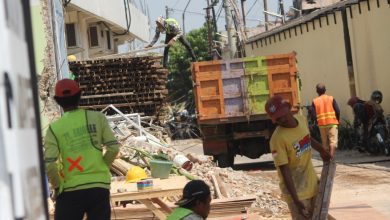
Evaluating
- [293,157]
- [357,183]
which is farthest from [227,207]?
[357,183]

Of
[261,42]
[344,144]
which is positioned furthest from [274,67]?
[261,42]

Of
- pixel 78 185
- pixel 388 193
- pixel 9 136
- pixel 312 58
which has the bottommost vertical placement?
pixel 388 193

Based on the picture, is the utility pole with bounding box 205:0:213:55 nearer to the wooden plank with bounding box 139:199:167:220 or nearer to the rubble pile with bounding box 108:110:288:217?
the rubble pile with bounding box 108:110:288:217

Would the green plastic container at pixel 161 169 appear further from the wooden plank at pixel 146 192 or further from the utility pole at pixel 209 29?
the utility pole at pixel 209 29

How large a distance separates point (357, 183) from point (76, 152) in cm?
864

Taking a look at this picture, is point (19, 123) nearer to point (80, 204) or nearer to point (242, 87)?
point (80, 204)

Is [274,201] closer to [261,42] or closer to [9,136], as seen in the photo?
[9,136]

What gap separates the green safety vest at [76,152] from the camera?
205 inches

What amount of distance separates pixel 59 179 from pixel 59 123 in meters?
0.38

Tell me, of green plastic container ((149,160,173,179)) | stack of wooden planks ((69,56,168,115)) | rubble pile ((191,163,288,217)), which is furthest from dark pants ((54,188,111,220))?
stack of wooden planks ((69,56,168,115))

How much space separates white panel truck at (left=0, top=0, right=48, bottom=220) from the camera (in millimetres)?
1649

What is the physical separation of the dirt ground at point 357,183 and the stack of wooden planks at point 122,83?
9.72ft

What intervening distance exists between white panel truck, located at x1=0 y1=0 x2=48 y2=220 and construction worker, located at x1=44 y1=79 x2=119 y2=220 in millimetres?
3241

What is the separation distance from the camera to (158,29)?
19875mm
